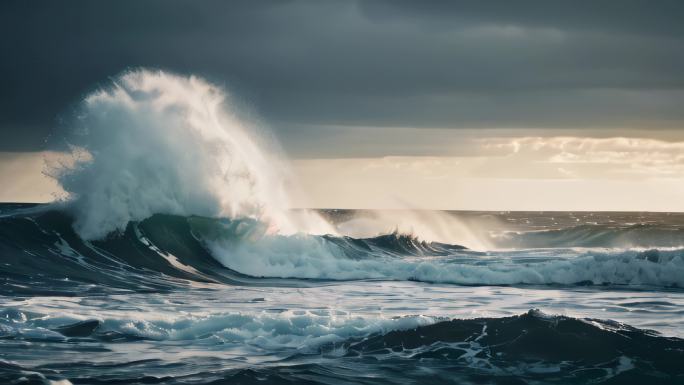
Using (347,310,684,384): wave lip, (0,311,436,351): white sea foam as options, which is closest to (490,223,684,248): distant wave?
(347,310,684,384): wave lip

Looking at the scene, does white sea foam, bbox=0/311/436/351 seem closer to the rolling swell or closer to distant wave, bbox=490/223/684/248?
the rolling swell

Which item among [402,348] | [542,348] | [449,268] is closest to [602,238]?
[449,268]

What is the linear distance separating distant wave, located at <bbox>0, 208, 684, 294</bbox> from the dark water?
0.22 ft

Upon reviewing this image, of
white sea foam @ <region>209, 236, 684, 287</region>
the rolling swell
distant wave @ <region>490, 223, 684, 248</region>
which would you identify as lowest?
the rolling swell

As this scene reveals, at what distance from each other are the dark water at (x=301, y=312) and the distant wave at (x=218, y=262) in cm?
7

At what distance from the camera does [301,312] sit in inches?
580

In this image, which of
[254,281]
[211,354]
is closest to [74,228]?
[254,281]

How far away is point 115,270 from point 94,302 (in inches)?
231

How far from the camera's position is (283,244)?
1094 inches

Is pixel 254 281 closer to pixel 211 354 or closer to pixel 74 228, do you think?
pixel 74 228

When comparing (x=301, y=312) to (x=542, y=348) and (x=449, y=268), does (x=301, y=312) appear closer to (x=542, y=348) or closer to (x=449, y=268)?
(x=542, y=348)

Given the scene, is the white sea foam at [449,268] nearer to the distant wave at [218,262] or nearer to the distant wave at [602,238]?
the distant wave at [218,262]

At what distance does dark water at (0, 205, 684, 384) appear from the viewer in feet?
35.9

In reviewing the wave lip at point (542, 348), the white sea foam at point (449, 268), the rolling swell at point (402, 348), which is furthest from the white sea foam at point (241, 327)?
the white sea foam at point (449, 268)
